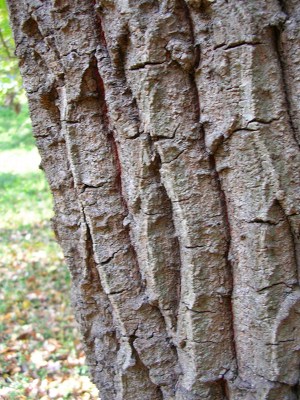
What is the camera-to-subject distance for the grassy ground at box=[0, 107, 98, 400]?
2.36m

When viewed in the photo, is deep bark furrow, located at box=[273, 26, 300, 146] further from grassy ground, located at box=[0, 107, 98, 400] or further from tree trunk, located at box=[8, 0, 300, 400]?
grassy ground, located at box=[0, 107, 98, 400]

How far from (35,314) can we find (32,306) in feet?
0.48

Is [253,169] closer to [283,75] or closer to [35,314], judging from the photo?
[283,75]

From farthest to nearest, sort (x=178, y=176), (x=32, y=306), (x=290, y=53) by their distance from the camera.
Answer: (x=32, y=306) → (x=178, y=176) → (x=290, y=53)

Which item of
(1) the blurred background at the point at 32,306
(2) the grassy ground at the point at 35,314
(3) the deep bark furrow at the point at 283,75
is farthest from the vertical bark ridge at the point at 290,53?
(2) the grassy ground at the point at 35,314

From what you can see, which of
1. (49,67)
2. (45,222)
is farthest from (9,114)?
(49,67)

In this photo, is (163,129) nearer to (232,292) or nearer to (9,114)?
(232,292)

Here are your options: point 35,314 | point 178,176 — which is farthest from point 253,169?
point 35,314

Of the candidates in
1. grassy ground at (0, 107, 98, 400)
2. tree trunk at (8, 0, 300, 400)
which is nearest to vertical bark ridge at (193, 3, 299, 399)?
tree trunk at (8, 0, 300, 400)

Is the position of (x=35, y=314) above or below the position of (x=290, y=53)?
below

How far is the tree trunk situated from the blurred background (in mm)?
966

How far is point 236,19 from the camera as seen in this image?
103 centimetres

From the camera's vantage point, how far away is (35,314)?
3207 mm

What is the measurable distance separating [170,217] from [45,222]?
4.19m
